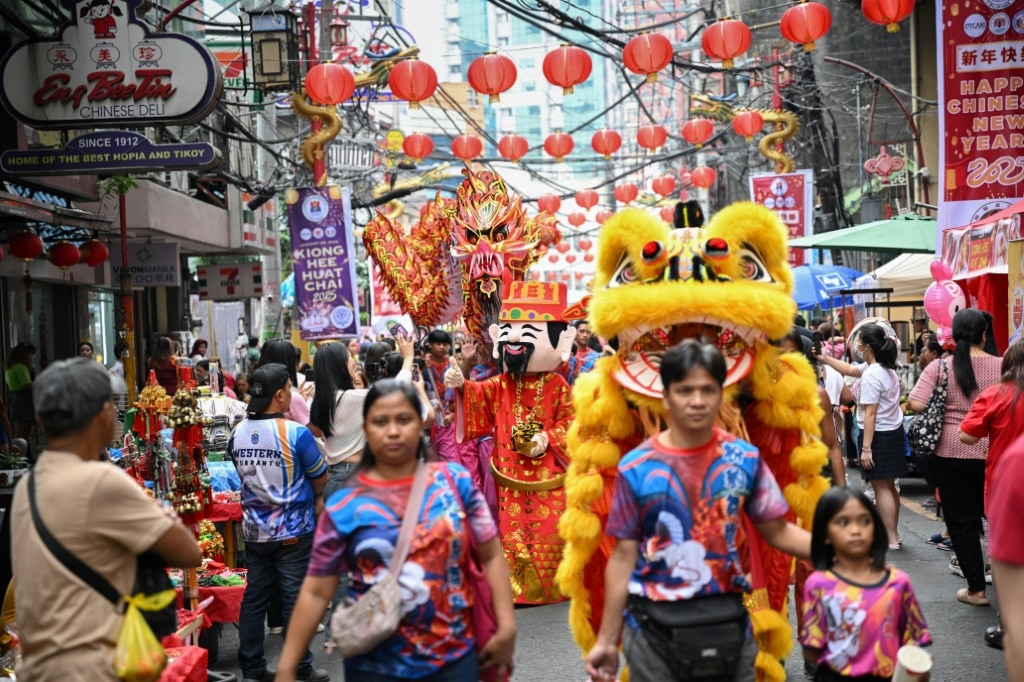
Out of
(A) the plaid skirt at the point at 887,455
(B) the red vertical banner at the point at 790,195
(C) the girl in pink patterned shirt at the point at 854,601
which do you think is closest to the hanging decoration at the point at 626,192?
(B) the red vertical banner at the point at 790,195

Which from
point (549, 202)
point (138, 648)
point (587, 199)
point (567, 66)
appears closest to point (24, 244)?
point (567, 66)

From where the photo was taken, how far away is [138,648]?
3.70 metres

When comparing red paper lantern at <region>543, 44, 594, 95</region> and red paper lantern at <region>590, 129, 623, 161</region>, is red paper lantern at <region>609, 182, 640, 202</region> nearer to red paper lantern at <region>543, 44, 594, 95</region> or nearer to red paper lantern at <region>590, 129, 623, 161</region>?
red paper lantern at <region>590, 129, 623, 161</region>

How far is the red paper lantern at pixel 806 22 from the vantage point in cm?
1209

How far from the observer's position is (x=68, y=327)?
61.3 feet

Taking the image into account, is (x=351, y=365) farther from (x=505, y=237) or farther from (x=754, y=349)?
(x=754, y=349)

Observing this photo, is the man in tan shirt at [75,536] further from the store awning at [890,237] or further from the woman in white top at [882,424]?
the store awning at [890,237]

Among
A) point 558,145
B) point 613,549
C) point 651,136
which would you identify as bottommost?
point 613,549

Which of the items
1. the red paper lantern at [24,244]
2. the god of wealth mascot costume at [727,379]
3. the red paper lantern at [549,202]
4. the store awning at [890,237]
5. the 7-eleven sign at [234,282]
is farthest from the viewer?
the red paper lantern at [549,202]

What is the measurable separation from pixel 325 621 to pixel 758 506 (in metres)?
5.02

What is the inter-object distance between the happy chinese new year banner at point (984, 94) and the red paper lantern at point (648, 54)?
9.91ft

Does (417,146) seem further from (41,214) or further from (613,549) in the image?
(613,549)

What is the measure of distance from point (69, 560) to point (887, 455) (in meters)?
7.18

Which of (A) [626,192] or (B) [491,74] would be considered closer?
(B) [491,74]
